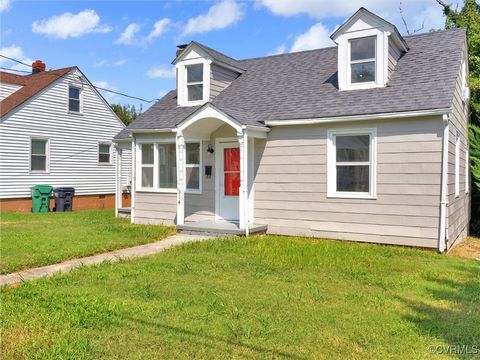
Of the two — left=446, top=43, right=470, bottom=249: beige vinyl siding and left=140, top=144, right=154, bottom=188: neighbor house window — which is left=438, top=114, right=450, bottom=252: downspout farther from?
left=140, top=144, right=154, bottom=188: neighbor house window

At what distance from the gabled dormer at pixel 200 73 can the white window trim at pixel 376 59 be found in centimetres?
386

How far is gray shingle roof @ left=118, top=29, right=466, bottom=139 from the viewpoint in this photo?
30.0 ft

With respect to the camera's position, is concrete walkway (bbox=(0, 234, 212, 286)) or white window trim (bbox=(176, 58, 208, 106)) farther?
white window trim (bbox=(176, 58, 208, 106))

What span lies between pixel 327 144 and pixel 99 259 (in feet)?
18.1

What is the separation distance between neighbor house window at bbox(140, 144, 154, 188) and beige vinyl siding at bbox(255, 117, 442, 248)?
358cm

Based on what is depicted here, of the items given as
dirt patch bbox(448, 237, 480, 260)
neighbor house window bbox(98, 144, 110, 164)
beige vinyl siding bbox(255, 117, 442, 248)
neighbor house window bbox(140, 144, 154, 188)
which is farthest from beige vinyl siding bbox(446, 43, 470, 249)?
neighbor house window bbox(98, 144, 110, 164)

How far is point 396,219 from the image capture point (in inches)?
356

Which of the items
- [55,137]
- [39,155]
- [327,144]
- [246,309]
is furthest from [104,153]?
[246,309]

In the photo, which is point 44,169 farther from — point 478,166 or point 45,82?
point 478,166

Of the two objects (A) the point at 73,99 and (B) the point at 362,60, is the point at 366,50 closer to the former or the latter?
(B) the point at 362,60

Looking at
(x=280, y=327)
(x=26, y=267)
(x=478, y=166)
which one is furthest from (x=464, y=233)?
(x=26, y=267)

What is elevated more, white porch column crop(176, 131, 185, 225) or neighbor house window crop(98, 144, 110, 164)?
neighbor house window crop(98, 144, 110, 164)

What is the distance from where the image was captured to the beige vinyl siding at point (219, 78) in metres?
12.5

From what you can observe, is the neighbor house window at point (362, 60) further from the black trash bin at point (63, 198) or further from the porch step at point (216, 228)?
the black trash bin at point (63, 198)
